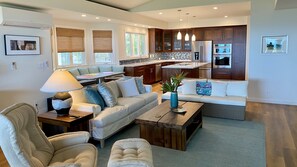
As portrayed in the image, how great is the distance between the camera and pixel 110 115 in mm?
3756

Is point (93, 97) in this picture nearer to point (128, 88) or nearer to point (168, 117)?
point (128, 88)

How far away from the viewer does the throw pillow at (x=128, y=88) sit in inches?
198

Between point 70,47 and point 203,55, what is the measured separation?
203 inches

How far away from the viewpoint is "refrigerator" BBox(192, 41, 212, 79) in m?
9.45

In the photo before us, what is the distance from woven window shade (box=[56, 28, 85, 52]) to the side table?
399 centimetres

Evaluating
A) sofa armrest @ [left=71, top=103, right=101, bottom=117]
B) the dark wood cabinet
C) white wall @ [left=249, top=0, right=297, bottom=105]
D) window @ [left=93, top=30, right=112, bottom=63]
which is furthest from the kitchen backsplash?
sofa armrest @ [left=71, top=103, right=101, bottom=117]

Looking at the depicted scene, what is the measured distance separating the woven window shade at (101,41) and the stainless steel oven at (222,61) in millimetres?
4199

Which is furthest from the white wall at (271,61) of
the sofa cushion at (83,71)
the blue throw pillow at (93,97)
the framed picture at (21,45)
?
the framed picture at (21,45)

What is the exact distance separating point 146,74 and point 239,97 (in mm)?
4590

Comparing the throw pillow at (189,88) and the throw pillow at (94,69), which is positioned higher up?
the throw pillow at (94,69)

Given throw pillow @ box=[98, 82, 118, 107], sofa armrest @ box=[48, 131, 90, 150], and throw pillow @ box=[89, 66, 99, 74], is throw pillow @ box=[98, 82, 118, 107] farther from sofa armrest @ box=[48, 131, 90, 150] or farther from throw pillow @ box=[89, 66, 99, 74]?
throw pillow @ box=[89, 66, 99, 74]

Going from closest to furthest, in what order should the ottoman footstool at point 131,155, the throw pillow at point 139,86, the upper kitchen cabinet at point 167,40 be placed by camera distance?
1. the ottoman footstool at point 131,155
2. the throw pillow at point 139,86
3. the upper kitchen cabinet at point 167,40

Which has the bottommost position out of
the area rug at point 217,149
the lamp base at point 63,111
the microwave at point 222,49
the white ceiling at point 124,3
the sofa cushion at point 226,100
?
the area rug at point 217,149

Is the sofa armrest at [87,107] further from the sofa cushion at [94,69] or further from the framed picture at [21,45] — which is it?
the sofa cushion at [94,69]
